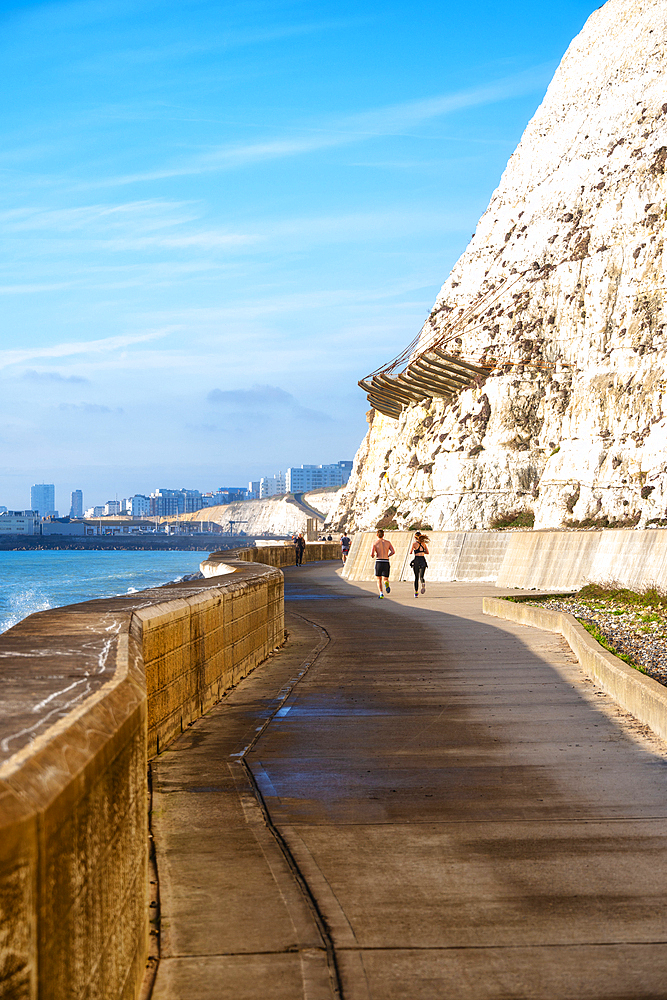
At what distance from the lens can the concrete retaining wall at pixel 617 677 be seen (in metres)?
7.98

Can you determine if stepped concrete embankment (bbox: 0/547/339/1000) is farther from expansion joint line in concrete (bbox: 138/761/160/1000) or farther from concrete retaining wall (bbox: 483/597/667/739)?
concrete retaining wall (bbox: 483/597/667/739)

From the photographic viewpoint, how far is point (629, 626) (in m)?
15.9

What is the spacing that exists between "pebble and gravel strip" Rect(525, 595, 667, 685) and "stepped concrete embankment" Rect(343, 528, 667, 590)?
1505 millimetres

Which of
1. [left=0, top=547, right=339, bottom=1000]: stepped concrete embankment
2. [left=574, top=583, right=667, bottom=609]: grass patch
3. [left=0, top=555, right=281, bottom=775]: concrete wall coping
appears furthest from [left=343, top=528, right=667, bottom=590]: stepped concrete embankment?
[left=0, top=547, right=339, bottom=1000]: stepped concrete embankment

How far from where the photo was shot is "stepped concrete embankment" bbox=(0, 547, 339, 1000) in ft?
6.89

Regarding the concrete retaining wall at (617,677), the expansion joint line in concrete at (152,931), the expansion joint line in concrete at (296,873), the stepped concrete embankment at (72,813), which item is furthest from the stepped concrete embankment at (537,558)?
the stepped concrete embankment at (72,813)

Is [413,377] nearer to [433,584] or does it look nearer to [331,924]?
[433,584]

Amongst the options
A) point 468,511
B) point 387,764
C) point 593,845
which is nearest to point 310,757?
point 387,764

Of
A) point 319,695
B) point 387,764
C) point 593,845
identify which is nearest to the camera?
point 593,845

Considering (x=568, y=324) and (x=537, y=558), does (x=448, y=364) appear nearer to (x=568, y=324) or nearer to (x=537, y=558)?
(x=568, y=324)

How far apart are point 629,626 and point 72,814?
574 inches

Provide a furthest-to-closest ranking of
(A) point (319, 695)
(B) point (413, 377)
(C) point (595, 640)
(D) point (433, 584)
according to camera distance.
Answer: (B) point (413, 377) < (D) point (433, 584) < (C) point (595, 640) < (A) point (319, 695)

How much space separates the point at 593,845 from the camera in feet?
17.3

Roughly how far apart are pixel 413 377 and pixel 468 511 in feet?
45.9
